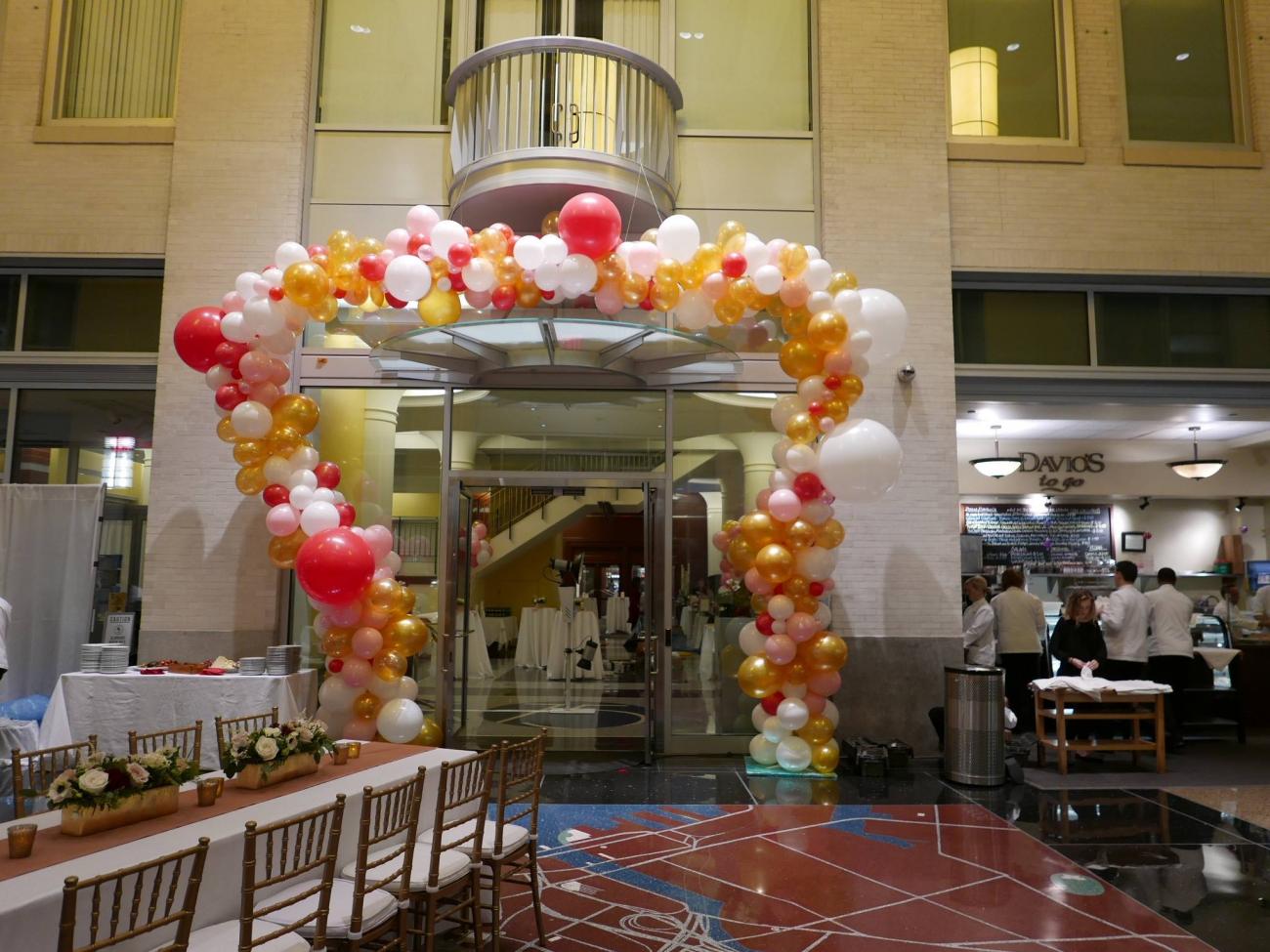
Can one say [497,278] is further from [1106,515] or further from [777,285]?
[1106,515]

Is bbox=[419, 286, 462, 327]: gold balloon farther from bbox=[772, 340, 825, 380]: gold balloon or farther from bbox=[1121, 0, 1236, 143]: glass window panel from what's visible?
bbox=[1121, 0, 1236, 143]: glass window panel

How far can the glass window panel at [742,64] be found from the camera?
29.2 ft

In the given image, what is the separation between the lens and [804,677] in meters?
7.26

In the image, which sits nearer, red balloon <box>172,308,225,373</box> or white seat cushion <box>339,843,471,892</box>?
white seat cushion <box>339,843,471,892</box>

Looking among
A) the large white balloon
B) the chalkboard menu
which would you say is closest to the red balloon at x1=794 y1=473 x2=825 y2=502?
the large white balloon

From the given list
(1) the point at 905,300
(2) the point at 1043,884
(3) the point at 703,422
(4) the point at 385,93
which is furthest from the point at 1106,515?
(4) the point at 385,93

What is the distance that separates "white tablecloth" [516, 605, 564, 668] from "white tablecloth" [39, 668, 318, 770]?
2.03 meters

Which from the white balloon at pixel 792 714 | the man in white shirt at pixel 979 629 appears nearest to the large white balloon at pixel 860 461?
the white balloon at pixel 792 714

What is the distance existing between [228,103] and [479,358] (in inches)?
133

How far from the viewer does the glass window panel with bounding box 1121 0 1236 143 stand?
361 inches

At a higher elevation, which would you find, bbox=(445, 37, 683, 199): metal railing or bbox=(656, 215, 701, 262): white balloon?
bbox=(445, 37, 683, 199): metal railing

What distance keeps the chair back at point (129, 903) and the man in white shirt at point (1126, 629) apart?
774 centimetres

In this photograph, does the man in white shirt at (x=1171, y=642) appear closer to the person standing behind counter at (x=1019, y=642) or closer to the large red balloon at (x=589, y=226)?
the person standing behind counter at (x=1019, y=642)

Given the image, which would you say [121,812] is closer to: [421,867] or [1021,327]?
[421,867]
